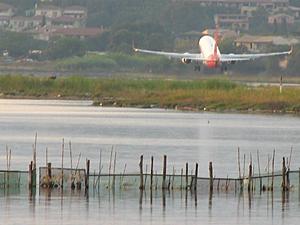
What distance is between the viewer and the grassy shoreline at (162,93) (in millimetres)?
107312

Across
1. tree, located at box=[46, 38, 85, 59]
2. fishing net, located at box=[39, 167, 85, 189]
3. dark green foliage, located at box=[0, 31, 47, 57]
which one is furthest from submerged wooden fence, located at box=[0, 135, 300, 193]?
dark green foliage, located at box=[0, 31, 47, 57]

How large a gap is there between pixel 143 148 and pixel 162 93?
44902 millimetres

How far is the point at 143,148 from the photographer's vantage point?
69750 millimetres

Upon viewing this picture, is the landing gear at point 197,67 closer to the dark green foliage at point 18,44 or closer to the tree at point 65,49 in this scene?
the tree at point 65,49

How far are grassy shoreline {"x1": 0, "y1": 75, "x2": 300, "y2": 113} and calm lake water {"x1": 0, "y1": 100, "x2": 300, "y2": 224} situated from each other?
3155 mm

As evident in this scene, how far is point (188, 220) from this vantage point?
45469 millimetres

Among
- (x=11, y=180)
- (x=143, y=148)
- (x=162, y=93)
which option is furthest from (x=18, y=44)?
(x=11, y=180)

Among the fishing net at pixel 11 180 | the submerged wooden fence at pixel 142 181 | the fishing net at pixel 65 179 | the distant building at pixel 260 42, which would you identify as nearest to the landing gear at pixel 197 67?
the distant building at pixel 260 42

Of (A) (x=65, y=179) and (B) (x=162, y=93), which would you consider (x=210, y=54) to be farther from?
(A) (x=65, y=179)

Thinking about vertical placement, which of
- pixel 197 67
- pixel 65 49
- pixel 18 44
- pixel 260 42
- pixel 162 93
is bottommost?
pixel 162 93

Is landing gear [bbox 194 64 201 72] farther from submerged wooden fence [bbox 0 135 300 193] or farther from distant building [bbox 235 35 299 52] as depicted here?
submerged wooden fence [bbox 0 135 300 193]

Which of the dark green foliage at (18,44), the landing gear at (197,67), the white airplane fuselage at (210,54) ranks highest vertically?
the dark green foliage at (18,44)

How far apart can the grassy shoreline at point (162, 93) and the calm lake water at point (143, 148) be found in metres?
3.15

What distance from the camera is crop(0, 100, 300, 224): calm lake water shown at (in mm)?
46281
